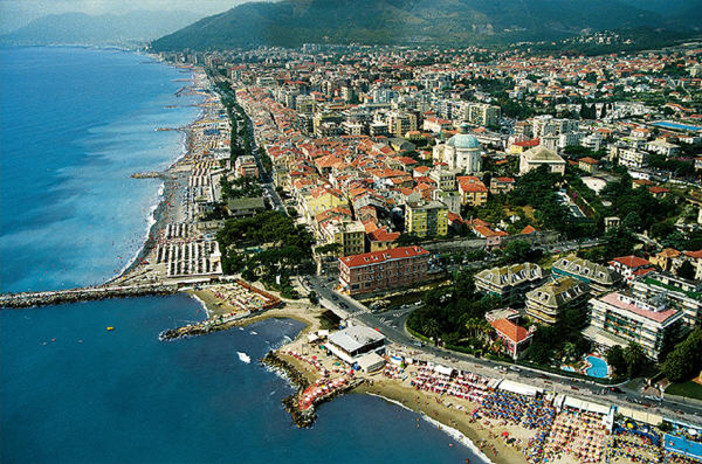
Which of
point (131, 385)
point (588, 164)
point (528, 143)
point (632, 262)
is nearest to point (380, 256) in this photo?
point (632, 262)

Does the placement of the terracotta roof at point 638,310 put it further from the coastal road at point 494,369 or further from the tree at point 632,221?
the tree at point 632,221

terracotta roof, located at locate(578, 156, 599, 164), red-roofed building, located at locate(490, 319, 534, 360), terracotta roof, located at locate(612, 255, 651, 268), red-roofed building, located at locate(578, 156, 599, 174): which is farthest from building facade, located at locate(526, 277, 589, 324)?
terracotta roof, located at locate(578, 156, 599, 164)

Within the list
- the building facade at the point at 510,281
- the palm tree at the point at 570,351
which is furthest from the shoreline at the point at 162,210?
the palm tree at the point at 570,351

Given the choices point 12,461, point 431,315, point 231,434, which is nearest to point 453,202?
point 431,315

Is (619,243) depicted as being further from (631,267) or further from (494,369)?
(494,369)

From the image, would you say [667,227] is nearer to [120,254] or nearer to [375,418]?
[375,418]

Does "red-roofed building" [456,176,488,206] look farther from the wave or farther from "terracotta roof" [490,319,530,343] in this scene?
the wave
